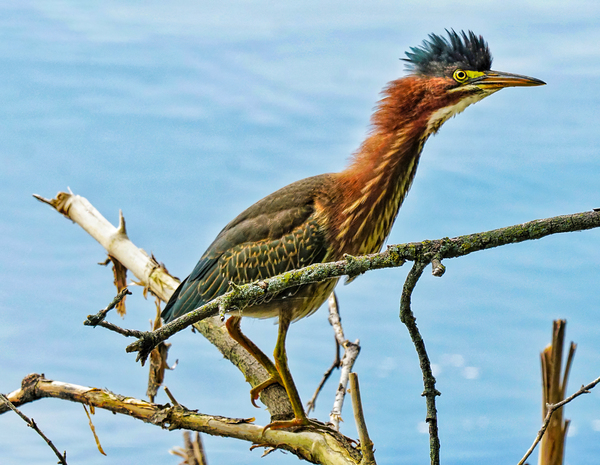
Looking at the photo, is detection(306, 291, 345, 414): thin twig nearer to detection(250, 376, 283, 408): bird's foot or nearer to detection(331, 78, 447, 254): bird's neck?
detection(250, 376, 283, 408): bird's foot

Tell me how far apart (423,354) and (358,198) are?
73.4 inches

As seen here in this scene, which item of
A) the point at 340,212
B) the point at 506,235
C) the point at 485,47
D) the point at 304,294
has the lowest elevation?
the point at 506,235

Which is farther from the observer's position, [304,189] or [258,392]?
[258,392]

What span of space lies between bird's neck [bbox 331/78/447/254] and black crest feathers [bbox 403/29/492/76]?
0.15 metres

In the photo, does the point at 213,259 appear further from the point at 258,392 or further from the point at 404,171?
the point at 404,171

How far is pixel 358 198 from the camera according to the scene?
4.02 m

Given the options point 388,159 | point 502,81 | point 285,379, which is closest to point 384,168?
point 388,159

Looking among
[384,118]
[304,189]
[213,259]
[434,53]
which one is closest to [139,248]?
[213,259]

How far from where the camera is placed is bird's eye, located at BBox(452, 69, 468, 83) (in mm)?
3789

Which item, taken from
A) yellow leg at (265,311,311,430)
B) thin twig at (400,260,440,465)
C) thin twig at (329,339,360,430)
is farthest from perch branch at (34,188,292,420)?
thin twig at (400,260,440,465)

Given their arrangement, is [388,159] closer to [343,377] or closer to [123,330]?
[343,377]

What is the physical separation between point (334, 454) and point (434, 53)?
2.64 m

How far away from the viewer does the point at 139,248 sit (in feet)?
21.1

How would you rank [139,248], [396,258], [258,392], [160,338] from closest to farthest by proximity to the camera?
[396,258] → [160,338] → [258,392] → [139,248]
